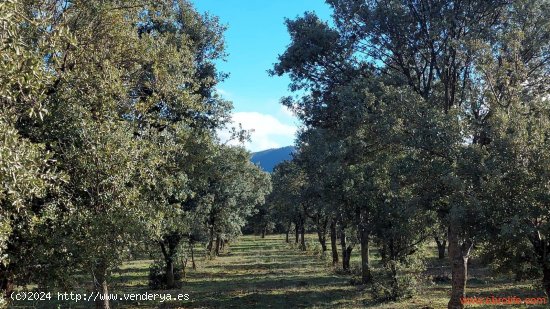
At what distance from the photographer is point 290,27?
2388cm

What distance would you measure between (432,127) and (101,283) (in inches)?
517

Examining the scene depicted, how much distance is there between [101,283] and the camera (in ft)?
43.9

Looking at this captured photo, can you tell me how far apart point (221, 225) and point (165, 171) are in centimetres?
3065

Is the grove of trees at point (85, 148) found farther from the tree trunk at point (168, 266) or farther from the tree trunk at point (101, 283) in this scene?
the tree trunk at point (168, 266)

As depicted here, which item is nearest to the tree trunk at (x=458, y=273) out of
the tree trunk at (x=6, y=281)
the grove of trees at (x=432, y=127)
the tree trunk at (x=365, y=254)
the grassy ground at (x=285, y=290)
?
A: the grove of trees at (x=432, y=127)

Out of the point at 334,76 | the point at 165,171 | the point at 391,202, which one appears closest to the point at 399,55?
the point at 334,76

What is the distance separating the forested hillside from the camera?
37.4 feet

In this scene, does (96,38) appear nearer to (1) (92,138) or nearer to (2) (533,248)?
(1) (92,138)

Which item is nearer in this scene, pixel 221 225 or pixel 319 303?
pixel 319 303

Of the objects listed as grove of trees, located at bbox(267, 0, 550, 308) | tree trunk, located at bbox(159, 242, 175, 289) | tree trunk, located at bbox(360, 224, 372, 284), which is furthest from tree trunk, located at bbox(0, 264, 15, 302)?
tree trunk, located at bbox(360, 224, 372, 284)

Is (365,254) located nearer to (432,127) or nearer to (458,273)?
(458,273)

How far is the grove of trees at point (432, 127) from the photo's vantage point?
12961mm

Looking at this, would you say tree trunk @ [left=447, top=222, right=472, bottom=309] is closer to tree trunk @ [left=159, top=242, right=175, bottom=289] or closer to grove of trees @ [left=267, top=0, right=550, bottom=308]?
grove of trees @ [left=267, top=0, right=550, bottom=308]

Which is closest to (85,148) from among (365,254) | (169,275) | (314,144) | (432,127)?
(432,127)
